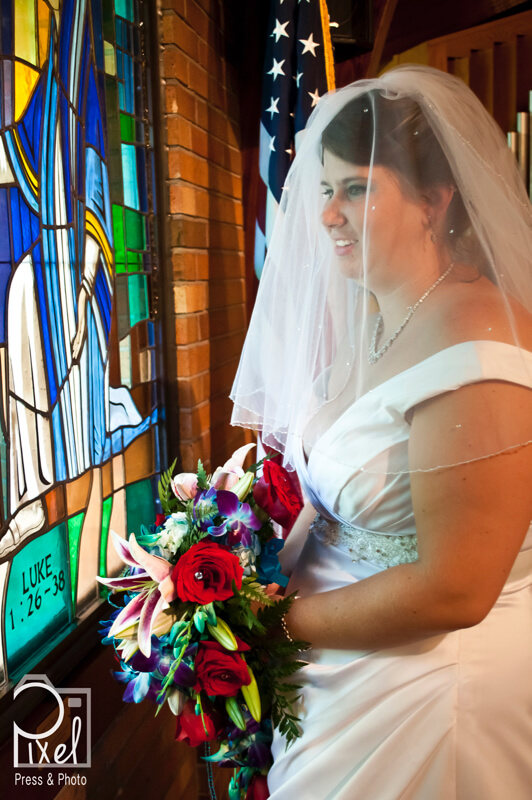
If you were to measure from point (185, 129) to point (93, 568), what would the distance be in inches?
56.3

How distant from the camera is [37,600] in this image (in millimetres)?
1561

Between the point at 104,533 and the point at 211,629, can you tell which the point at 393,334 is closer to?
the point at 211,629

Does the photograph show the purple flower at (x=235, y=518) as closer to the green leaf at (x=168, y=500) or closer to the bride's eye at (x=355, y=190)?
the green leaf at (x=168, y=500)

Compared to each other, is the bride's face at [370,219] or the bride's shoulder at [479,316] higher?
the bride's face at [370,219]

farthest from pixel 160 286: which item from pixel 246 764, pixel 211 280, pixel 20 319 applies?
pixel 246 764

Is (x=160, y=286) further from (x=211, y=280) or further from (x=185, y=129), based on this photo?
(x=185, y=129)

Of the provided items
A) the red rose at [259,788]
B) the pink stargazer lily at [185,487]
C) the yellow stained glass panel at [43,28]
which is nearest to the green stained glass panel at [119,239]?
the yellow stained glass panel at [43,28]

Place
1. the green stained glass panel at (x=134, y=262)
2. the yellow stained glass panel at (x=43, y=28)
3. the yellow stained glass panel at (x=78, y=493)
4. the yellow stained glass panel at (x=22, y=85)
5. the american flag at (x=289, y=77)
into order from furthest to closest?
the american flag at (x=289, y=77) → the green stained glass panel at (x=134, y=262) → the yellow stained glass panel at (x=78, y=493) → the yellow stained glass panel at (x=43, y=28) → the yellow stained glass panel at (x=22, y=85)

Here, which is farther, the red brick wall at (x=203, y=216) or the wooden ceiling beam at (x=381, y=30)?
the wooden ceiling beam at (x=381, y=30)

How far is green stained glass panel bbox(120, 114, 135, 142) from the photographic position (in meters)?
2.06

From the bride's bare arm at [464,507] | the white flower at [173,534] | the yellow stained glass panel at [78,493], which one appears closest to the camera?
the bride's bare arm at [464,507]

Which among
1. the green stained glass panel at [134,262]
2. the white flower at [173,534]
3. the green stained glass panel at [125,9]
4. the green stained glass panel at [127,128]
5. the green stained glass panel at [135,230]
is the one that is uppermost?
the green stained glass panel at [125,9]

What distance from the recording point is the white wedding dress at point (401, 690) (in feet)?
3.95

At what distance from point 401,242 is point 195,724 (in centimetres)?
94
